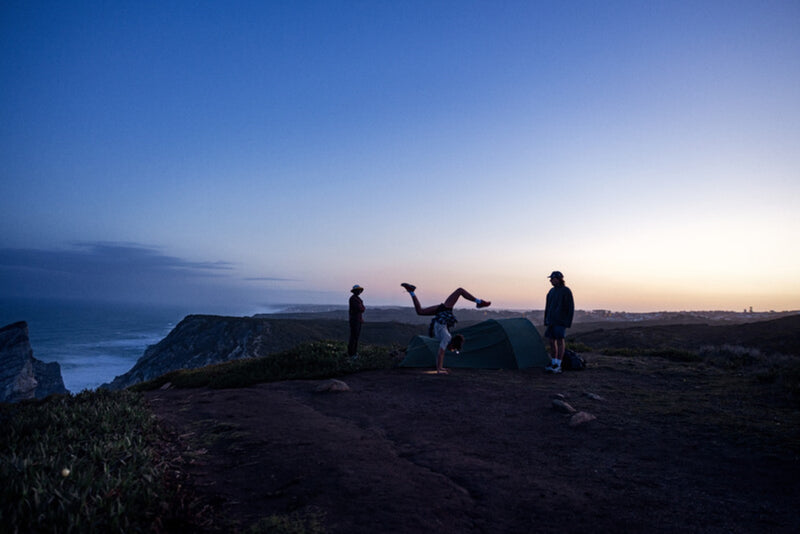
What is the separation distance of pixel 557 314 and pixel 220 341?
52.7 metres

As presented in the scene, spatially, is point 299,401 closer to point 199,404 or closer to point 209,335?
point 199,404

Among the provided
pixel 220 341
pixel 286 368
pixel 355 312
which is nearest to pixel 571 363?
pixel 355 312

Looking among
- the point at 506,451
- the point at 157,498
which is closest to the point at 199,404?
the point at 157,498

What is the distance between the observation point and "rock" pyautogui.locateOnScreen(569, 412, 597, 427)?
25.0 ft

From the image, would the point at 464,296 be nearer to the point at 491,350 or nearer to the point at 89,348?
the point at 491,350

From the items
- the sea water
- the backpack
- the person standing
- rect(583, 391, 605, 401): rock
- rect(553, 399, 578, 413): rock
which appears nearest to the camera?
rect(553, 399, 578, 413): rock

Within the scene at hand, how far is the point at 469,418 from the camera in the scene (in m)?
8.23

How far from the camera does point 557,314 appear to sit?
41.3 feet

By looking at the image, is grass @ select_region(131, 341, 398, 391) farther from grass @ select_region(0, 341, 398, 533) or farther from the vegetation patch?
the vegetation patch

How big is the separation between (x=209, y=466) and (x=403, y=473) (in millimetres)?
2751

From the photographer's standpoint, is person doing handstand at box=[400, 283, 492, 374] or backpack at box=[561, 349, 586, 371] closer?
person doing handstand at box=[400, 283, 492, 374]

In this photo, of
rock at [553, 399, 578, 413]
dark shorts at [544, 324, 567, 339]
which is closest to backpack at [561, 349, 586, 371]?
dark shorts at [544, 324, 567, 339]

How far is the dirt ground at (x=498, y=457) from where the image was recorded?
426cm

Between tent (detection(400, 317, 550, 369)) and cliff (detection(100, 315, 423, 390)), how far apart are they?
32507 millimetres
